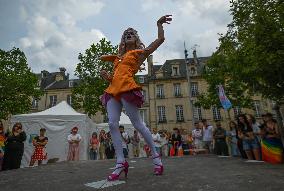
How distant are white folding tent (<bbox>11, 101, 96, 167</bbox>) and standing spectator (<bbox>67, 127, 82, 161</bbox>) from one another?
2.52ft

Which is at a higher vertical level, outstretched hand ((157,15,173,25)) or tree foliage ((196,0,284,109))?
tree foliage ((196,0,284,109))

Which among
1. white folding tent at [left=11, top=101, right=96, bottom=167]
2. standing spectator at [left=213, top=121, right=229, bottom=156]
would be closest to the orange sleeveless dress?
standing spectator at [left=213, top=121, right=229, bottom=156]

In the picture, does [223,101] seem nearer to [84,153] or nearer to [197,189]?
[84,153]

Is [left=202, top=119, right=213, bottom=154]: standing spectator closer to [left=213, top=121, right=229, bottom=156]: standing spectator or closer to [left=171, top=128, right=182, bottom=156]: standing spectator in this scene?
[left=213, top=121, right=229, bottom=156]: standing spectator

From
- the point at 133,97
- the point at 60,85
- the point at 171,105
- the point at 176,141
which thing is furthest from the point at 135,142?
the point at 60,85

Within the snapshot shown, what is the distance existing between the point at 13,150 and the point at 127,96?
6.06 metres

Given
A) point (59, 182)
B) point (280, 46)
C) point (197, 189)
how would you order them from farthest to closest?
point (280, 46) → point (59, 182) → point (197, 189)

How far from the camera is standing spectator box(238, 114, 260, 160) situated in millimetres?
7809

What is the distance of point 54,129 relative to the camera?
47.6 feet

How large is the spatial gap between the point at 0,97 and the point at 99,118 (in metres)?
21.0

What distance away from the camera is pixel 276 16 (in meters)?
15.0

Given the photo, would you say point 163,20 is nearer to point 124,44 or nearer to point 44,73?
point 124,44

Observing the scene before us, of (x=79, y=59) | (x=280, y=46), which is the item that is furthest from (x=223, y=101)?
(x=79, y=59)

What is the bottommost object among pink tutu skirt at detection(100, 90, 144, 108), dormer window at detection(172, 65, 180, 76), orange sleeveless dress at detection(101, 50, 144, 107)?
pink tutu skirt at detection(100, 90, 144, 108)
